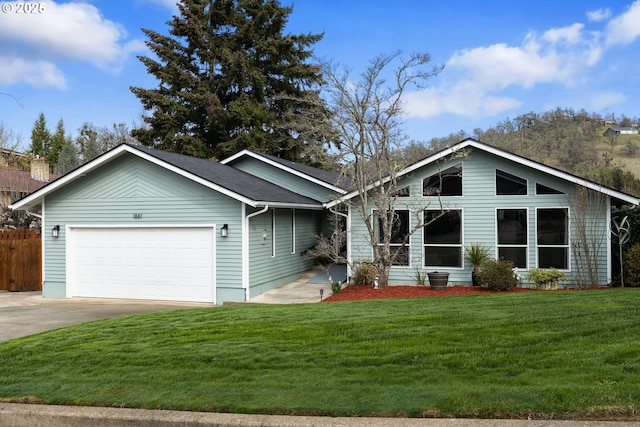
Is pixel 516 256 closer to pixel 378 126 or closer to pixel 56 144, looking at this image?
pixel 378 126

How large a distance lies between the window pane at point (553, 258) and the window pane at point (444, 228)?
7.37 feet

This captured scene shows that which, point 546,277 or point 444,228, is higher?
point 444,228

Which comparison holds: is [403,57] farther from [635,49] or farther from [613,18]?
[635,49]

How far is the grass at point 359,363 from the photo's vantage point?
489 cm

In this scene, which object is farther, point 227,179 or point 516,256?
point 227,179

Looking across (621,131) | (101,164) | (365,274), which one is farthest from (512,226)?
(621,131)

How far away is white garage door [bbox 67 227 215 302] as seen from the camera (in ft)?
47.1

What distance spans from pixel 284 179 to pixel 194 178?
7.00 meters

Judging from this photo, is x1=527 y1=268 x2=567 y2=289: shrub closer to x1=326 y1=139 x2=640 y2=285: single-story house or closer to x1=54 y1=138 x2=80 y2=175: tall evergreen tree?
x1=326 y1=139 x2=640 y2=285: single-story house

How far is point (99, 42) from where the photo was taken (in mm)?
18953

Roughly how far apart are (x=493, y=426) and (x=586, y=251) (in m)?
11.1

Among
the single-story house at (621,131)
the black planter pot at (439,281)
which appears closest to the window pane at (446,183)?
the black planter pot at (439,281)

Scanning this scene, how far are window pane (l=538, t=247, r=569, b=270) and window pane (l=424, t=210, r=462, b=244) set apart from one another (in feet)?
7.37

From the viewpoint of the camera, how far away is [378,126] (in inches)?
598
